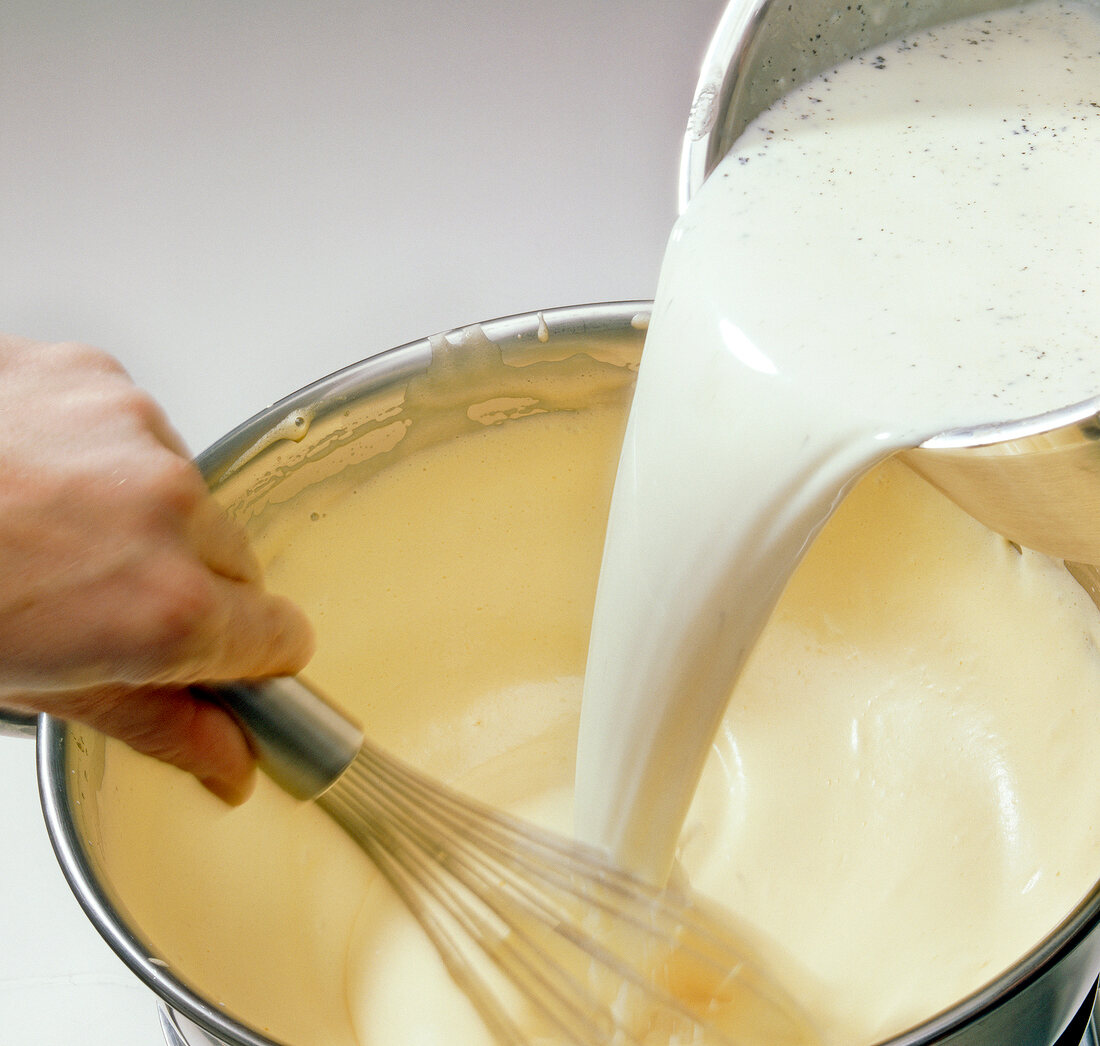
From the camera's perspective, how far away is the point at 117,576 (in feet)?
1.51

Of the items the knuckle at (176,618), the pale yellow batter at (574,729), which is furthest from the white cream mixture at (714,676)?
the knuckle at (176,618)

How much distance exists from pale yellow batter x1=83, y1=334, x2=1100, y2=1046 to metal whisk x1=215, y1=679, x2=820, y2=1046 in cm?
2

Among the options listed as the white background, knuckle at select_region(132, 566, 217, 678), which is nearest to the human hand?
knuckle at select_region(132, 566, 217, 678)

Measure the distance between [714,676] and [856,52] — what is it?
0.27 metres

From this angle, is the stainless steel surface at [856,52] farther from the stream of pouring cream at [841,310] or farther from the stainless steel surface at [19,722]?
the stainless steel surface at [19,722]

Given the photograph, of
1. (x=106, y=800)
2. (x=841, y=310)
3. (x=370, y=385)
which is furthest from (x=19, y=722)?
(x=841, y=310)

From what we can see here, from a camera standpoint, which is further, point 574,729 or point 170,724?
point 574,729

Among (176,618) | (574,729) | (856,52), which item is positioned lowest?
(574,729)

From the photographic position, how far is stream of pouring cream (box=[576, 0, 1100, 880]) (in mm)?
462

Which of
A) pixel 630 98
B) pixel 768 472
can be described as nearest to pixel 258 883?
pixel 768 472

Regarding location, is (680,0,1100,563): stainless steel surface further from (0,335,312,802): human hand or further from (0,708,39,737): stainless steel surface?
(0,708,39,737): stainless steel surface

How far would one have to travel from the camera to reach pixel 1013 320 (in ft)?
1.52

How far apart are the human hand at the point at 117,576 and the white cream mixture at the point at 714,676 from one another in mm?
71

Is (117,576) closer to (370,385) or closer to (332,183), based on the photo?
(370,385)
